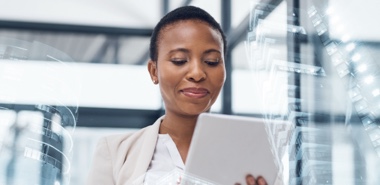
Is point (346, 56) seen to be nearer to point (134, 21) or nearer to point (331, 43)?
point (331, 43)

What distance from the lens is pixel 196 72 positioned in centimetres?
103

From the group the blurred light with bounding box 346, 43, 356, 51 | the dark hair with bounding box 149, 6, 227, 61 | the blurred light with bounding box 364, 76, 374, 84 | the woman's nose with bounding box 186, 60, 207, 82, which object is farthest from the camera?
the blurred light with bounding box 346, 43, 356, 51

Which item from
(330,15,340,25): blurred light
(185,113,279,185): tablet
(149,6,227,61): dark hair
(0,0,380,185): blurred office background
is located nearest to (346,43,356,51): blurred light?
(0,0,380,185): blurred office background

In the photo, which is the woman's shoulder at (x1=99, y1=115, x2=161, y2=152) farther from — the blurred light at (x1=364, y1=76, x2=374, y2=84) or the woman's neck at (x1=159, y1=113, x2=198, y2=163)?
the blurred light at (x1=364, y1=76, x2=374, y2=84)

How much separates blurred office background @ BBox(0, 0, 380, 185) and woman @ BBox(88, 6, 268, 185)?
149mm

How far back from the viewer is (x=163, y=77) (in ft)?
3.52

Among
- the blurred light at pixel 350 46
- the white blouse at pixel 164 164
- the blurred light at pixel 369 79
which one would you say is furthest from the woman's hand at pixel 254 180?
the blurred light at pixel 350 46

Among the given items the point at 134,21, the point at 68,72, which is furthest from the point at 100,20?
the point at 68,72

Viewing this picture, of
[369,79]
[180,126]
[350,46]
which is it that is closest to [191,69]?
[180,126]

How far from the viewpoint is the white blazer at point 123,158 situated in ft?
3.48

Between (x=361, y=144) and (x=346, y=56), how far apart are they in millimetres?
242

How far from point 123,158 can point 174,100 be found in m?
0.13

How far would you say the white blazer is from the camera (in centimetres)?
106

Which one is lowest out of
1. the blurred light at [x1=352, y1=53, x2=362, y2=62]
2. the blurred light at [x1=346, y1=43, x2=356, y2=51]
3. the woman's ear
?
the woman's ear
